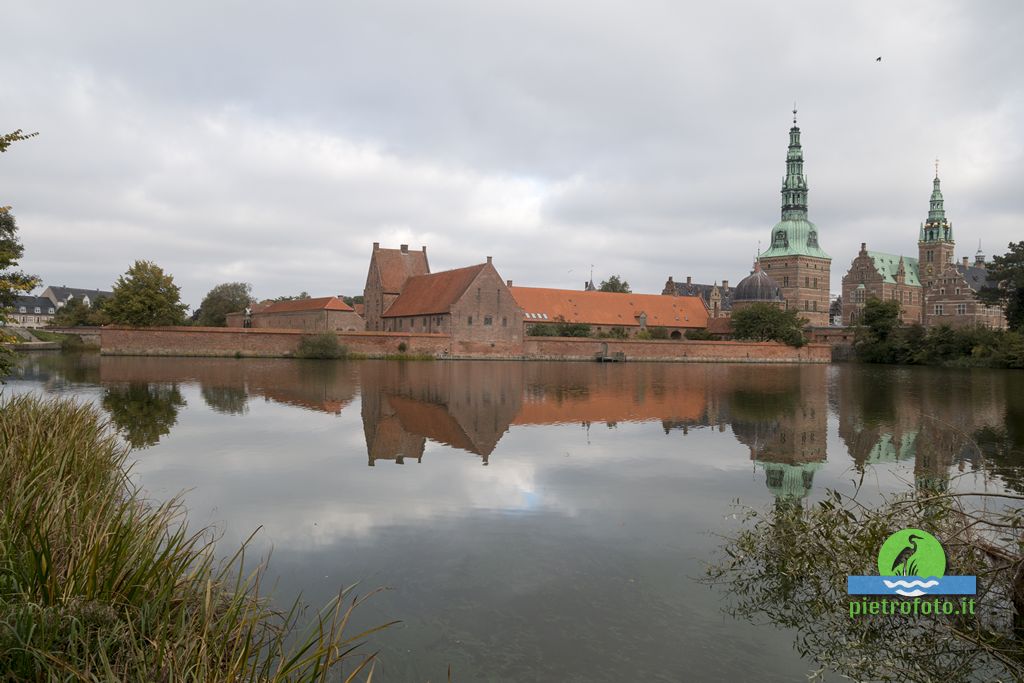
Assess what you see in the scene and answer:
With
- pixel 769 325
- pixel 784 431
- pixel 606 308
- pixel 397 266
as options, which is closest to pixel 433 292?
pixel 397 266

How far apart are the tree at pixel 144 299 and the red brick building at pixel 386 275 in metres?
24.4

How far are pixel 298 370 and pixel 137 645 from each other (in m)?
34.4

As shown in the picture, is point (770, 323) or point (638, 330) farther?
point (638, 330)

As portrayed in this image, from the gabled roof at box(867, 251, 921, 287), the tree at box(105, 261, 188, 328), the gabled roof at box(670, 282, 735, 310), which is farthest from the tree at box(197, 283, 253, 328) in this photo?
the gabled roof at box(867, 251, 921, 287)

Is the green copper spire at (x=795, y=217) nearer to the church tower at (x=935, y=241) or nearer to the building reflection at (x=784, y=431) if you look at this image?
the church tower at (x=935, y=241)

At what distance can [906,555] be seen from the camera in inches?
245

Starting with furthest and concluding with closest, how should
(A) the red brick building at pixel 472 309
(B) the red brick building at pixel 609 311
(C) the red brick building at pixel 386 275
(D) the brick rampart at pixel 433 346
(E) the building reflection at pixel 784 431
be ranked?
(B) the red brick building at pixel 609 311, (C) the red brick building at pixel 386 275, (A) the red brick building at pixel 472 309, (D) the brick rampart at pixel 433 346, (E) the building reflection at pixel 784 431

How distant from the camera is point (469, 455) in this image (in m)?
12.7

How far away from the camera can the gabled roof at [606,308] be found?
7269 cm

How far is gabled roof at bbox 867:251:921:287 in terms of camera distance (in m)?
105

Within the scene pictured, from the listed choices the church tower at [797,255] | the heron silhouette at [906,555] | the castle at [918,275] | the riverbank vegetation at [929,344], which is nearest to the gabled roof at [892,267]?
the castle at [918,275]

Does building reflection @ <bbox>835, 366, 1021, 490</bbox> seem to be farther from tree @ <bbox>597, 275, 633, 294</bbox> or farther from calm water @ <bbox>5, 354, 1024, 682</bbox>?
tree @ <bbox>597, 275, 633, 294</bbox>

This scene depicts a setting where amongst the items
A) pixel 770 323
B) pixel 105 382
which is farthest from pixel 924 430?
pixel 770 323

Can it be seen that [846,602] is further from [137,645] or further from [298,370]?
[298,370]
